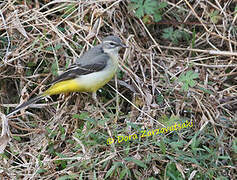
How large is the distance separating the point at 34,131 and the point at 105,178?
1.44 m

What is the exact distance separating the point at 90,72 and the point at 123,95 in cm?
61

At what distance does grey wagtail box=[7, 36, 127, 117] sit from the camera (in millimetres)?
5516

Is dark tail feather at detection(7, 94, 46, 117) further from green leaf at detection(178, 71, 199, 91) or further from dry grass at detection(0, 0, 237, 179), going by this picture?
green leaf at detection(178, 71, 199, 91)

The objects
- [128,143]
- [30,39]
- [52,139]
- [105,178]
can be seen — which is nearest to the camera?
[105,178]

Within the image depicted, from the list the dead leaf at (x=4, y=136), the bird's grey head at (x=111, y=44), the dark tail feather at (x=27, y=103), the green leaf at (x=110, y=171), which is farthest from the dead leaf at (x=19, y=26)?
the green leaf at (x=110, y=171)

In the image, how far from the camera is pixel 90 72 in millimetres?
5734

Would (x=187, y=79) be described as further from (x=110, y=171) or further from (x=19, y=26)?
(x=19, y=26)

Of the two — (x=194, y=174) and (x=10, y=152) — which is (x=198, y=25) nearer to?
(x=194, y=174)

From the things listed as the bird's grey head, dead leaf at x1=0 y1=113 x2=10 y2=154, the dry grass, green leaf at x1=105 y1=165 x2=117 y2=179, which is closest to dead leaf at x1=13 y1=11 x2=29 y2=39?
the dry grass

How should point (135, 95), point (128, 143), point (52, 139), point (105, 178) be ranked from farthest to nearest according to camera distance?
point (135, 95) < point (52, 139) < point (128, 143) < point (105, 178)

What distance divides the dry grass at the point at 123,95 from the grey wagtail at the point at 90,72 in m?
0.25

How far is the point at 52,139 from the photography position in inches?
204

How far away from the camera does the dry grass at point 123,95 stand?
15.3ft

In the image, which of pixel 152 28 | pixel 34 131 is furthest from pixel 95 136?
pixel 152 28
